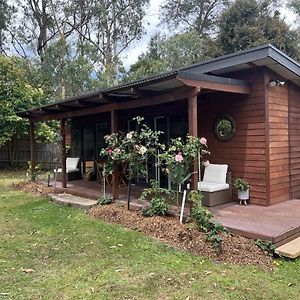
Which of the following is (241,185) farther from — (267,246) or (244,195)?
(267,246)

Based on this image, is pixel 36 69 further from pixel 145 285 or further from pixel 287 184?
pixel 145 285

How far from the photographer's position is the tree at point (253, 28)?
720 inches

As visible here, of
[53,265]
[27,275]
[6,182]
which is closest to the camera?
[27,275]

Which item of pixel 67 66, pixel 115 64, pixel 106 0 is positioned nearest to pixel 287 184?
pixel 67 66

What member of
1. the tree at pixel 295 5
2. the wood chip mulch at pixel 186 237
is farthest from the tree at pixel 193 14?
the wood chip mulch at pixel 186 237

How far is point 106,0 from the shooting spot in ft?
72.6

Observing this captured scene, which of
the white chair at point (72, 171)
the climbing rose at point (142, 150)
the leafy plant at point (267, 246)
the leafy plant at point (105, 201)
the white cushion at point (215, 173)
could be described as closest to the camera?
the leafy plant at point (267, 246)

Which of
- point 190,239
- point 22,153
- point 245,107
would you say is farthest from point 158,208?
point 22,153

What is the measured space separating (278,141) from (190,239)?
3.08 meters

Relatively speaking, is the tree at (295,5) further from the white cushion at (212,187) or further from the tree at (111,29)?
the white cushion at (212,187)

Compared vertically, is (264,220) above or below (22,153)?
below

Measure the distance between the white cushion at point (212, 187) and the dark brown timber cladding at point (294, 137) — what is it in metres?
1.60

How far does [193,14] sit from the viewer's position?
23.2 m

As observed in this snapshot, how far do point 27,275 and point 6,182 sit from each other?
841 cm
